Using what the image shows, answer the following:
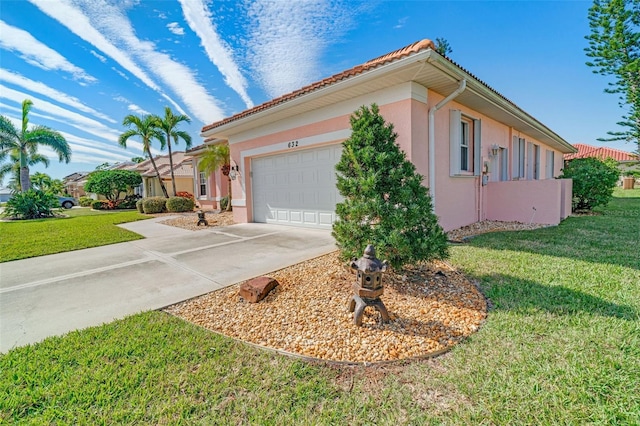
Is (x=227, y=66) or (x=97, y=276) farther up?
(x=227, y=66)

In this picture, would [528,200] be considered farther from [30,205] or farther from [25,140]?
[25,140]

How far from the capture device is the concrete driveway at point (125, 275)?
3.45 meters

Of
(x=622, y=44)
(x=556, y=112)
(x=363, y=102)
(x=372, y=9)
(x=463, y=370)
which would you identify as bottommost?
(x=463, y=370)

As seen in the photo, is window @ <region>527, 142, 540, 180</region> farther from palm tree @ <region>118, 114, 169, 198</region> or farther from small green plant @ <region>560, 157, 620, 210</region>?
palm tree @ <region>118, 114, 169, 198</region>

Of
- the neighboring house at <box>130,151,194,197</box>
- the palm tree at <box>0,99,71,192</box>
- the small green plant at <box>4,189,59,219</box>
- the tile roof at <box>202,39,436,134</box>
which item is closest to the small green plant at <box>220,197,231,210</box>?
the tile roof at <box>202,39,436,134</box>

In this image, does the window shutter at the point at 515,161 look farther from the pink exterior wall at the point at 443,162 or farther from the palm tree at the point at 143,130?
the palm tree at the point at 143,130

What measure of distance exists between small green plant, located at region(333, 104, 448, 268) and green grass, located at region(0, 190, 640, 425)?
1.20m

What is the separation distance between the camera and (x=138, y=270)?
522 centimetres

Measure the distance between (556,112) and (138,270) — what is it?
1928 cm

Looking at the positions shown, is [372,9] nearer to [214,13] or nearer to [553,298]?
[214,13]

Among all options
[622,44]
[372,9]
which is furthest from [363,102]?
[622,44]

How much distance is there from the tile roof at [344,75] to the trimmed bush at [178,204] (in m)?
7.90

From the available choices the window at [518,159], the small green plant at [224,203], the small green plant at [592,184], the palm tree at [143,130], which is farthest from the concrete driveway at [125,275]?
the palm tree at [143,130]

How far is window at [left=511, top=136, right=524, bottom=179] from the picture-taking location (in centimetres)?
1162
